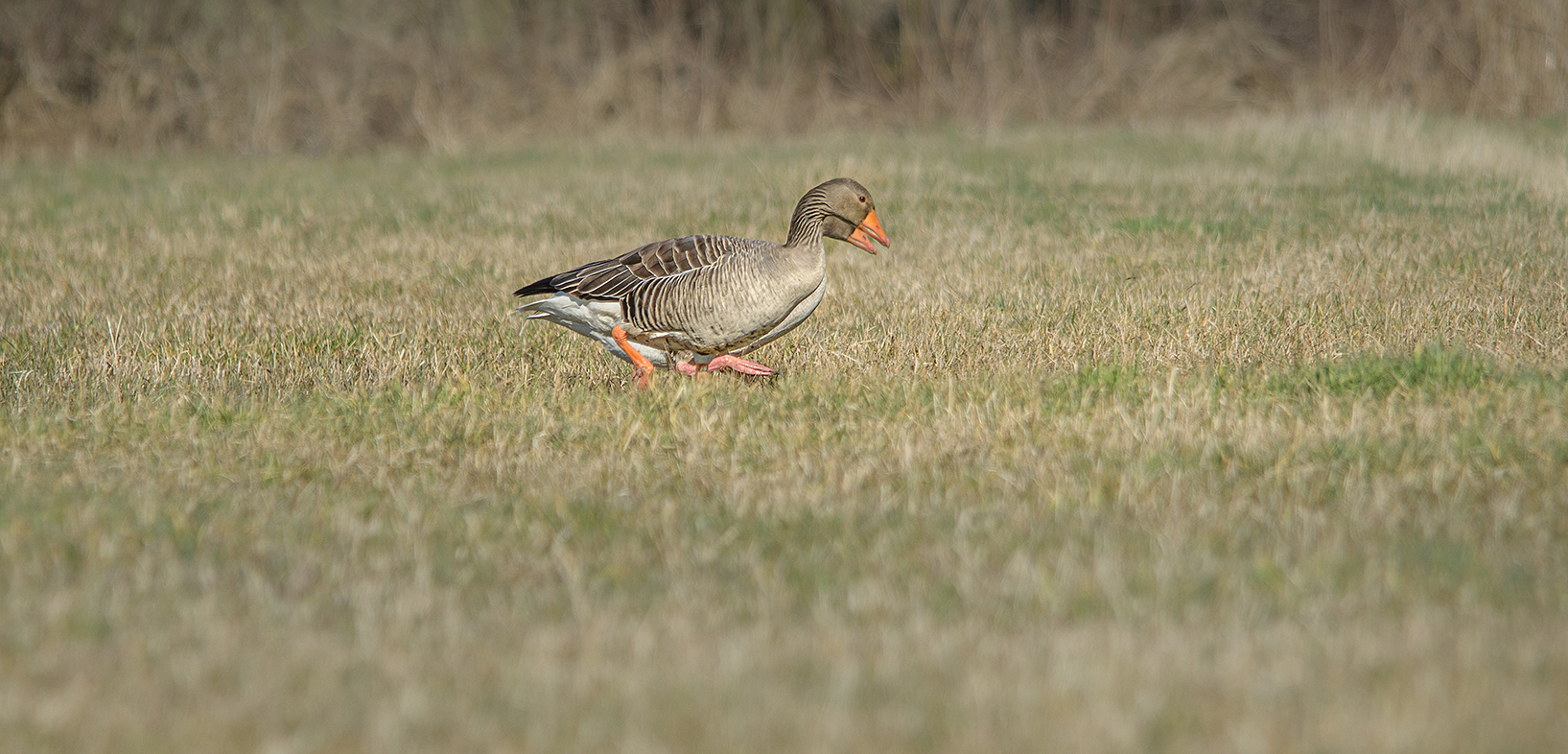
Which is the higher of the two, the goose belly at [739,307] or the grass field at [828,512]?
the goose belly at [739,307]

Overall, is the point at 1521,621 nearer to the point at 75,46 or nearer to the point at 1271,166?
the point at 1271,166

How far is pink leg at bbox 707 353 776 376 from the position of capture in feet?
21.4

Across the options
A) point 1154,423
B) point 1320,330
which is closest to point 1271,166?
point 1320,330

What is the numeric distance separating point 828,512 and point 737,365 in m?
2.12

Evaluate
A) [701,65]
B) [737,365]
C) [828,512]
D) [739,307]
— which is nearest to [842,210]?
[739,307]

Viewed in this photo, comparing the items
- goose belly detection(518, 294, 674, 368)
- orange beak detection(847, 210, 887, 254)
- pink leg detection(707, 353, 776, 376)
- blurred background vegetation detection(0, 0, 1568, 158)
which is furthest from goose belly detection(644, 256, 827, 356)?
blurred background vegetation detection(0, 0, 1568, 158)

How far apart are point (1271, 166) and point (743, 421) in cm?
Result: 1254

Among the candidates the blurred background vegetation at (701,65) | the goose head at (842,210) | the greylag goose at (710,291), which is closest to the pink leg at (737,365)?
the greylag goose at (710,291)

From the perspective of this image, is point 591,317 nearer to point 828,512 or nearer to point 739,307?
point 739,307

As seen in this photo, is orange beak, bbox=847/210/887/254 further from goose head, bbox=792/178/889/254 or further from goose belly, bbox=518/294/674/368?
goose belly, bbox=518/294/674/368

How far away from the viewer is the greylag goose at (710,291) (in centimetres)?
622

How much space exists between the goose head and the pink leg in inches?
28.6

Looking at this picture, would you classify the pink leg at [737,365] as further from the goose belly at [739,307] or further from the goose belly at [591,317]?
the goose belly at [591,317]

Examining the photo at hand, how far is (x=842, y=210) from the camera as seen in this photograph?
21.6 ft
